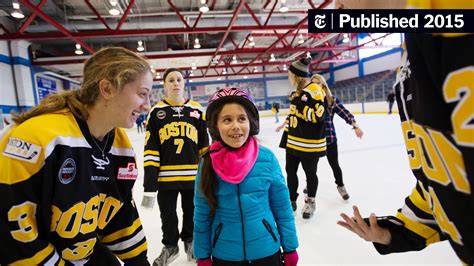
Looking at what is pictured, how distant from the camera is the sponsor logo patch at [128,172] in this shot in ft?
3.98

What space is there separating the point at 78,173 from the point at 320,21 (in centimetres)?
89

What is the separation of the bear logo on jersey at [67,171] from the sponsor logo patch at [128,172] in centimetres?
24

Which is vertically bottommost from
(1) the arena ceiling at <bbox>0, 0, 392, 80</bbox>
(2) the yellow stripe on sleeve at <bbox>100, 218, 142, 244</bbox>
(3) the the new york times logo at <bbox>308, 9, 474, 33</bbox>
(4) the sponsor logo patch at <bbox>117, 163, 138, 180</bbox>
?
(2) the yellow stripe on sleeve at <bbox>100, 218, 142, 244</bbox>

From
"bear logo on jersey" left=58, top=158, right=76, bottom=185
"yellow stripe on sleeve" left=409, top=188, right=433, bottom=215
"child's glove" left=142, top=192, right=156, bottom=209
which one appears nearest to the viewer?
"yellow stripe on sleeve" left=409, top=188, right=433, bottom=215

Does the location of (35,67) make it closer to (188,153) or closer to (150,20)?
(150,20)

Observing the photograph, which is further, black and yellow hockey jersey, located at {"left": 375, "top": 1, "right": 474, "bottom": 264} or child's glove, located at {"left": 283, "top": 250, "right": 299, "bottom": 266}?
child's glove, located at {"left": 283, "top": 250, "right": 299, "bottom": 266}

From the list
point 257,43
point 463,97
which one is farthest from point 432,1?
point 257,43

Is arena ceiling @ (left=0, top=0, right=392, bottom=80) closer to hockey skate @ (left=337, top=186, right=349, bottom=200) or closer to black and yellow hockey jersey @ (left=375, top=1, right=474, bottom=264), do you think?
hockey skate @ (left=337, top=186, right=349, bottom=200)

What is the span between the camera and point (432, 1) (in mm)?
407

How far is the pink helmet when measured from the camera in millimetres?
1416

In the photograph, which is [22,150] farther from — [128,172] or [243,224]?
[243,224]

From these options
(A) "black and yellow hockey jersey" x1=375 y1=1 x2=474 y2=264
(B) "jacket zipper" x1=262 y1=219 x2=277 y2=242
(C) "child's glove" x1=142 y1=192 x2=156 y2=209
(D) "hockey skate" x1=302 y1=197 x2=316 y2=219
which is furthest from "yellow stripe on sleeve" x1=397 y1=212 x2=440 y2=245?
(D) "hockey skate" x1=302 y1=197 x2=316 y2=219

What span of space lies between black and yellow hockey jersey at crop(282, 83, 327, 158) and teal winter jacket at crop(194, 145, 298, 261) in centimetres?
144

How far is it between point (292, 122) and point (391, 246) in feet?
7.10
